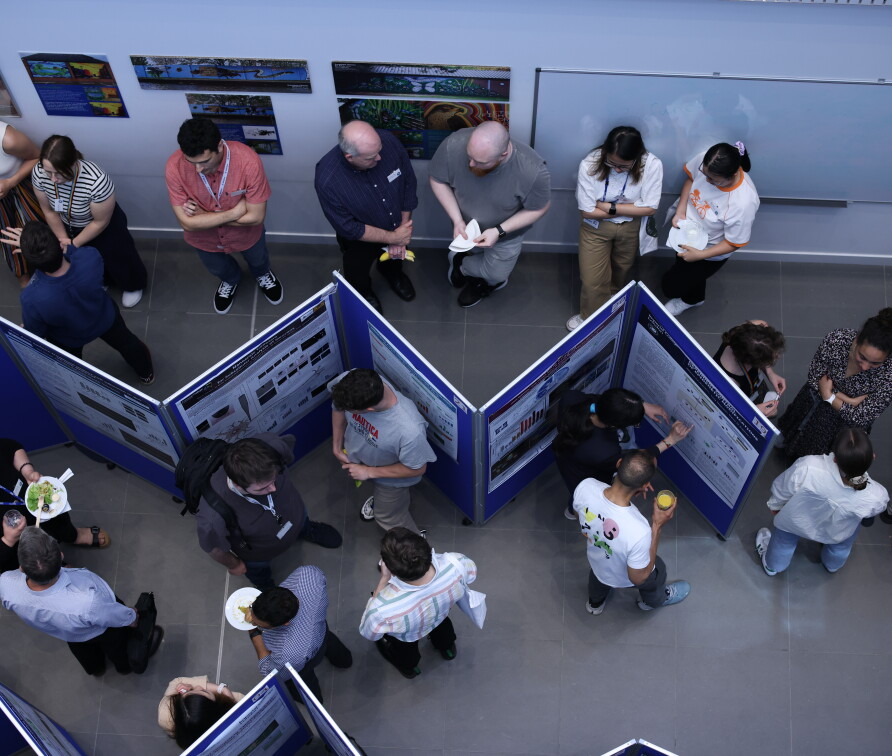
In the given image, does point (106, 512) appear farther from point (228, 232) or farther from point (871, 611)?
point (871, 611)

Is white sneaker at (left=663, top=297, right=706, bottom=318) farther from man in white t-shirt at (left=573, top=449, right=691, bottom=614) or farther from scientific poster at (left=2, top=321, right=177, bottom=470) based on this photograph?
scientific poster at (left=2, top=321, right=177, bottom=470)

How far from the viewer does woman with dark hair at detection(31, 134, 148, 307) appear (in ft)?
16.7

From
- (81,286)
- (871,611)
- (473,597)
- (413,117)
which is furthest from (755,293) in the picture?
(81,286)

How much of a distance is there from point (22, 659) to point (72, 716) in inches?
17.0

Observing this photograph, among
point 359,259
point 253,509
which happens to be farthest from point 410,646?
point 359,259

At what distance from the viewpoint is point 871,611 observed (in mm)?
5102

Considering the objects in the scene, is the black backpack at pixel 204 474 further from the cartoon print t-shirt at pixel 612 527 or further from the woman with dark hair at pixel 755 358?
the woman with dark hair at pixel 755 358

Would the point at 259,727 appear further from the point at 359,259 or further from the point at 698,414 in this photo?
the point at 359,259

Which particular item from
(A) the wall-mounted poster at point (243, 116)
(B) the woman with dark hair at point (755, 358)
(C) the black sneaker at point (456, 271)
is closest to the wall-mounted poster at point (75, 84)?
(A) the wall-mounted poster at point (243, 116)

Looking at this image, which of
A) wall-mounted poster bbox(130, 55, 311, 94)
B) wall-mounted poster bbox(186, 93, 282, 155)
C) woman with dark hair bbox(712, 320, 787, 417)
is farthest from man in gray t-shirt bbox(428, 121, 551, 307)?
woman with dark hair bbox(712, 320, 787, 417)

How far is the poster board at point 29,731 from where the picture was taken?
12.3 feet

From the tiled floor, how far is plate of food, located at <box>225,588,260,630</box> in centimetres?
87

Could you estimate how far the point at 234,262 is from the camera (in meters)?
6.05

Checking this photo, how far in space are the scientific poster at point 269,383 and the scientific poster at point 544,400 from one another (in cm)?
103
